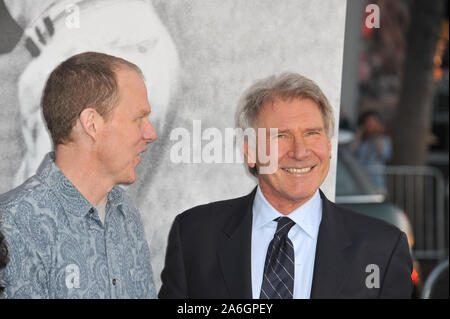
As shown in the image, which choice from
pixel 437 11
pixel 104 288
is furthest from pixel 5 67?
pixel 437 11

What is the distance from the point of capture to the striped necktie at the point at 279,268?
231 centimetres

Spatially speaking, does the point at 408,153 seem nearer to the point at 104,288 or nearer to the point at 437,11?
the point at 437,11

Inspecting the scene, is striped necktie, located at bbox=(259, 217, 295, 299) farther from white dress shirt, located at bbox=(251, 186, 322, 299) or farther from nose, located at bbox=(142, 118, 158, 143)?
nose, located at bbox=(142, 118, 158, 143)

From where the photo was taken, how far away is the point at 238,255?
7.79 feet

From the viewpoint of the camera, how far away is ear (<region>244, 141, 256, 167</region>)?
8.08ft

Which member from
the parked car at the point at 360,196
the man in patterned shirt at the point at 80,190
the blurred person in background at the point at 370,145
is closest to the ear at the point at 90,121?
the man in patterned shirt at the point at 80,190

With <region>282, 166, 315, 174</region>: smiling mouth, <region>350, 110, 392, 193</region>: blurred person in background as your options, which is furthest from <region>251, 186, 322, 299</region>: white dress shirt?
<region>350, 110, 392, 193</region>: blurred person in background

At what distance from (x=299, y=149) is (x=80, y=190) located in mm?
716

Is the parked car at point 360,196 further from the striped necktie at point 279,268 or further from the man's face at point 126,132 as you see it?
the man's face at point 126,132

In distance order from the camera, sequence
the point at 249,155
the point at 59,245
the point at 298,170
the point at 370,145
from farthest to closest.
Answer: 1. the point at 370,145
2. the point at 249,155
3. the point at 298,170
4. the point at 59,245

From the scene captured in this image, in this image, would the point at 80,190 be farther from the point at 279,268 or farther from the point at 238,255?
the point at 279,268

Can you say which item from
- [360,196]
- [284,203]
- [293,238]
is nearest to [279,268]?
[293,238]

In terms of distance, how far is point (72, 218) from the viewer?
7.43ft

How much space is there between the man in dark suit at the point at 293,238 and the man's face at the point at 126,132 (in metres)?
0.36
